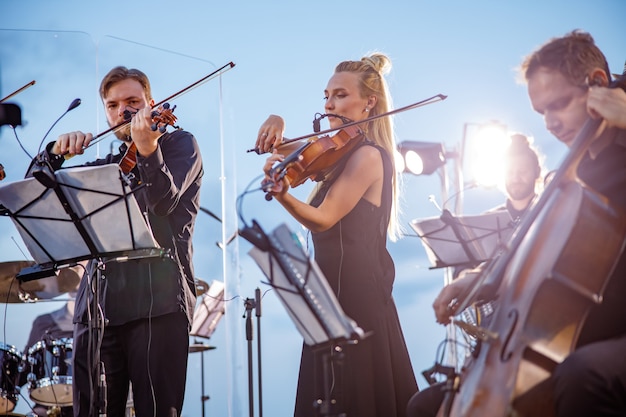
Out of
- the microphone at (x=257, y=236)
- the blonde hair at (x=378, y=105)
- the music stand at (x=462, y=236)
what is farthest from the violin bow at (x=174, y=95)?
the music stand at (x=462, y=236)

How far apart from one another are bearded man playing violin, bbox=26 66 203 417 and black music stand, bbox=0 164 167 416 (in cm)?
9

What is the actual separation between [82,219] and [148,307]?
367 mm

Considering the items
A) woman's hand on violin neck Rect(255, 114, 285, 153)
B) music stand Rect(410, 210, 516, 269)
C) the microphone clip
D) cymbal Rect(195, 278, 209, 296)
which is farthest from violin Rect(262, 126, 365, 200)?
cymbal Rect(195, 278, 209, 296)

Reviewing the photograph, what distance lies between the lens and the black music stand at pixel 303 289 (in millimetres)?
1478

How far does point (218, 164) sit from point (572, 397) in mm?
3890

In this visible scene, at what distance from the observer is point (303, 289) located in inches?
59.8

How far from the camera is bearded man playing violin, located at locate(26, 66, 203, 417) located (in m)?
2.29

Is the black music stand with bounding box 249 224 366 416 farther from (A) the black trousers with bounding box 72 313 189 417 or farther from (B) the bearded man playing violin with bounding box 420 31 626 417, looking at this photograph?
(A) the black trousers with bounding box 72 313 189 417

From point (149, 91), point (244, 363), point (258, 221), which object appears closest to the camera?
point (258, 221)

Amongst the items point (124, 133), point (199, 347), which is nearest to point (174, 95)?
point (124, 133)

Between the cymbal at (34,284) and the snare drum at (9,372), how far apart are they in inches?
13.1

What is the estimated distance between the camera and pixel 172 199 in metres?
2.35

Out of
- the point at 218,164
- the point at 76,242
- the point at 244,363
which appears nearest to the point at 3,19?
the point at 218,164

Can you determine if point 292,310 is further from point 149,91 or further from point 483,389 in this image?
point 149,91
